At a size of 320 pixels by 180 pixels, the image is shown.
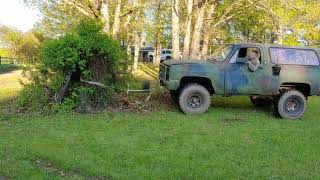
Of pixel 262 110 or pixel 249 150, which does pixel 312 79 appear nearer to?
pixel 262 110

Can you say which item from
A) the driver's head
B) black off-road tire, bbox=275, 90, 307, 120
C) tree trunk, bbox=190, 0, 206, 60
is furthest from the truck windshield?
tree trunk, bbox=190, 0, 206, 60

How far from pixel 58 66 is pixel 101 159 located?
5373mm

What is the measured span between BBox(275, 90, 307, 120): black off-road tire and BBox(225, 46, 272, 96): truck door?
509mm

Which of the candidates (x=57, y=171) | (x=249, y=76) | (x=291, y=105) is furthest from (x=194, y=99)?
(x=57, y=171)

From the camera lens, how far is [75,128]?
10.1 m

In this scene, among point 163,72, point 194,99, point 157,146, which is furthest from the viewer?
point 163,72

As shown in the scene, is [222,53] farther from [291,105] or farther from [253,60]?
[291,105]

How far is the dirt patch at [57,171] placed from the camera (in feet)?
Answer: 21.7

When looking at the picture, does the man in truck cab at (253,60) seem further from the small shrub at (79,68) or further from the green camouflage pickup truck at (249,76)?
the small shrub at (79,68)

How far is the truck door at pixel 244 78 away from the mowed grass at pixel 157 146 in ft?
2.22

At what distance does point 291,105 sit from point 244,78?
1487 millimetres

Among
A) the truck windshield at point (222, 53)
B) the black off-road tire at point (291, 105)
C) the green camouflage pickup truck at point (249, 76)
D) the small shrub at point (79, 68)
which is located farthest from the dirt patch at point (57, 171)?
the black off-road tire at point (291, 105)

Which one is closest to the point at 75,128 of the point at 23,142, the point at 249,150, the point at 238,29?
the point at 23,142

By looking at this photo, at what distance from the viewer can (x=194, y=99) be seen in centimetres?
1267
